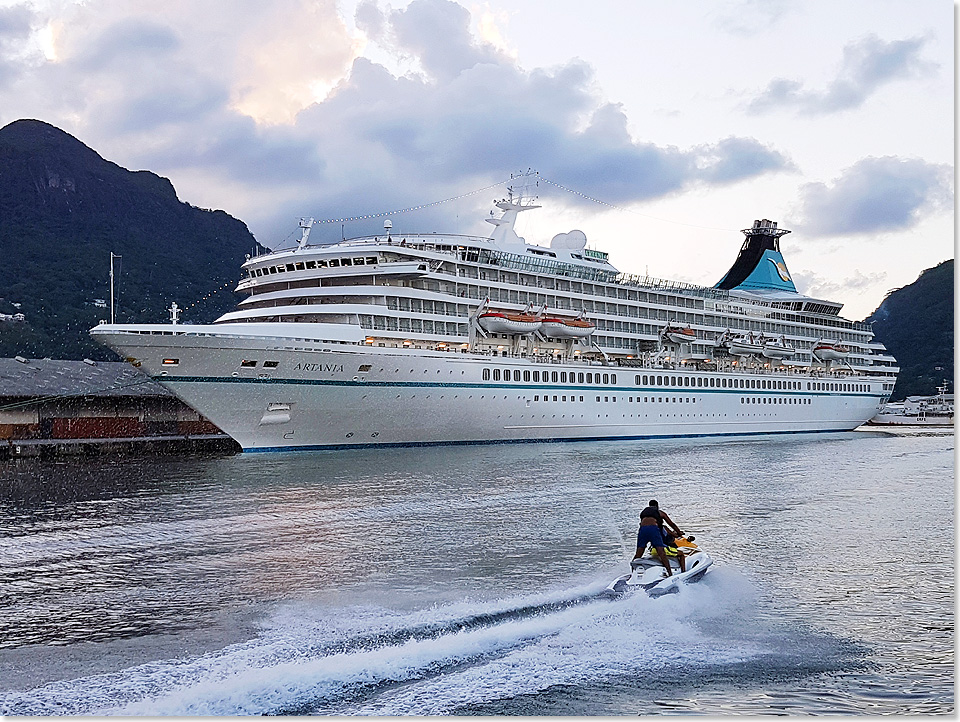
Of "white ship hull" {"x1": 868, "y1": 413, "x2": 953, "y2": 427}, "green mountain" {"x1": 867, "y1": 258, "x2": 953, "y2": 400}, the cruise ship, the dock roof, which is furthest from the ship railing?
"green mountain" {"x1": 867, "y1": 258, "x2": 953, "y2": 400}

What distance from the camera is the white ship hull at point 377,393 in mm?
30750

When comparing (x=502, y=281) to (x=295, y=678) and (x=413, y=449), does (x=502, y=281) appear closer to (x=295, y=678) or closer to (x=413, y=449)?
(x=413, y=449)

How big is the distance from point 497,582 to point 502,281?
30891 millimetres

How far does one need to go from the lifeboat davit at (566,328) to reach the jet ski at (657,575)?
1173 inches

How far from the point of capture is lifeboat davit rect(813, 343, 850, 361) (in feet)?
201

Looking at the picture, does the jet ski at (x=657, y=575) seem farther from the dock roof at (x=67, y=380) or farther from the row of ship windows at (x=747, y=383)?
the row of ship windows at (x=747, y=383)

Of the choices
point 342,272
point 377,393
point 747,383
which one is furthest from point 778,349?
point 377,393

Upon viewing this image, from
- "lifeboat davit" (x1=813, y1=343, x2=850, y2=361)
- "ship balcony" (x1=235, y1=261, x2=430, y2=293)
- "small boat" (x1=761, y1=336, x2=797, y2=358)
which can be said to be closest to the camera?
"ship balcony" (x1=235, y1=261, x2=430, y2=293)

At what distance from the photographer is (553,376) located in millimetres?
40906

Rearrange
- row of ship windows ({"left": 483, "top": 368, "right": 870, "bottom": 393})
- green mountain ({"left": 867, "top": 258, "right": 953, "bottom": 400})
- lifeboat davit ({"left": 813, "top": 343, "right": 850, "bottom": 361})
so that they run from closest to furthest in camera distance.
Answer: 1. row of ship windows ({"left": 483, "top": 368, "right": 870, "bottom": 393})
2. lifeboat davit ({"left": 813, "top": 343, "right": 850, "bottom": 361})
3. green mountain ({"left": 867, "top": 258, "right": 953, "bottom": 400})

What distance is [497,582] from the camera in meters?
12.7

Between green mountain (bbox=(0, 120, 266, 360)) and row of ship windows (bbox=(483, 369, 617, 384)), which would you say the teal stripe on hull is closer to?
row of ship windows (bbox=(483, 369, 617, 384))

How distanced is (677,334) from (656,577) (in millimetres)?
39974

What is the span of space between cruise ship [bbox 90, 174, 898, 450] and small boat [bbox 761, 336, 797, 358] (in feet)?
0.71
